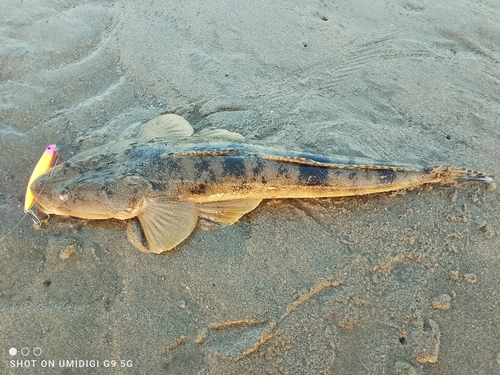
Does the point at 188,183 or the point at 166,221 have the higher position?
the point at 188,183

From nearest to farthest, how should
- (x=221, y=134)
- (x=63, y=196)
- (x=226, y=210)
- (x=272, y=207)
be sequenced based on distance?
(x=63, y=196)
(x=226, y=210)
(x=272, y=207)
(x=221, y=134)

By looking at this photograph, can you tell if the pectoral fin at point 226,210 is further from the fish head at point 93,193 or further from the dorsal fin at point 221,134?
the dorsal fin at point 221,134

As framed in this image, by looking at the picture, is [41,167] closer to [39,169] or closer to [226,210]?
[39,169]

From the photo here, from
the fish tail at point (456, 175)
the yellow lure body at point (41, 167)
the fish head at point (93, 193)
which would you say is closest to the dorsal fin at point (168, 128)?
the fish head at point (93, 193)

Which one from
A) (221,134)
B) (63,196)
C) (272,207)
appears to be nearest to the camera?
(63,196)

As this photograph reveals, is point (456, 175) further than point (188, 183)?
Yes

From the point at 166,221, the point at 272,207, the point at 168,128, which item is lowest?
the point at 166,221

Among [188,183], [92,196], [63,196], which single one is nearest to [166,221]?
[188,183]
